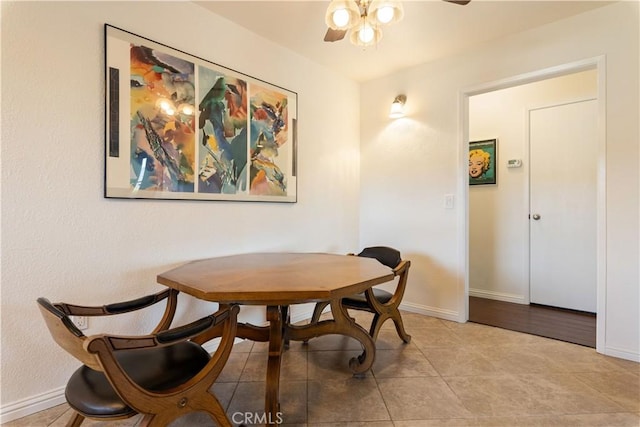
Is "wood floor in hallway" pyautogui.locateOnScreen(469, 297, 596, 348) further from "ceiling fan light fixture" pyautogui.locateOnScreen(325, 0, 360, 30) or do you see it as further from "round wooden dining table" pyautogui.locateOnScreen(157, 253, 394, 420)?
"ceiling fan light fixture" pyautogui.locateOnScreen(325, 0, 360, 30)

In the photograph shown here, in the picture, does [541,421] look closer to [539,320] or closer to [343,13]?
[539,320]

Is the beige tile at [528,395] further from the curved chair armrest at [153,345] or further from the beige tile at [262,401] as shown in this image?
the curved chair armrest at [153,345]

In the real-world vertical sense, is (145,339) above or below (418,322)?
above

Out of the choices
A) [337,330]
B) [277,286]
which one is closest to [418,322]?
[337,330]

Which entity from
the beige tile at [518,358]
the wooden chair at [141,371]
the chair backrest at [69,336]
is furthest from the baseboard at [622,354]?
the chair backrest at [69,336]

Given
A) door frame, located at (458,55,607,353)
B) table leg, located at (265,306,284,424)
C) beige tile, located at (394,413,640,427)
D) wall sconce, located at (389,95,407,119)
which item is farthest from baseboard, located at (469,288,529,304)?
table leg, located at (265,306,284,424)

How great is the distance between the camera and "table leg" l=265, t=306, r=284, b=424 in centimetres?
145

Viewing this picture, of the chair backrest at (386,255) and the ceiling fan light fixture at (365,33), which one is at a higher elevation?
the ceiling fan light fixture at (365,33)

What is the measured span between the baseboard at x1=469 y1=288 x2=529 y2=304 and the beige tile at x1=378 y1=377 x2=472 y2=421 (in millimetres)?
2133

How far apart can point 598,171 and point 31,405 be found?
3.66 metres

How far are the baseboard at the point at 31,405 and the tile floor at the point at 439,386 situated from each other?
3cm

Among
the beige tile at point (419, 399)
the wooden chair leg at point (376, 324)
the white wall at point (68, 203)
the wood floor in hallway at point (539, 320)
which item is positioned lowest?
the beige tile at point (419, 399)

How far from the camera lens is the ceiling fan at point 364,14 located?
1.54 meters

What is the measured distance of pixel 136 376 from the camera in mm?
1170
